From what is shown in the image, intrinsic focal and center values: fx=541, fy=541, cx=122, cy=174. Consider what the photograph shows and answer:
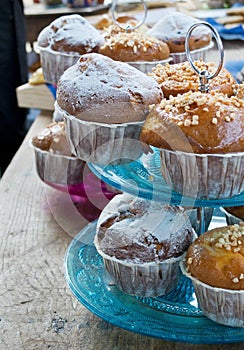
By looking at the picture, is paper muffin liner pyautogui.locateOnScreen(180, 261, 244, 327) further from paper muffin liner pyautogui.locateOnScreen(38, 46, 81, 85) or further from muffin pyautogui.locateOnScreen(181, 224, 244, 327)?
paper muffin liner pyautogui.locateOnScreen(38, 46, 81, 85)

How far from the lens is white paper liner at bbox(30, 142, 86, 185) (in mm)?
1294

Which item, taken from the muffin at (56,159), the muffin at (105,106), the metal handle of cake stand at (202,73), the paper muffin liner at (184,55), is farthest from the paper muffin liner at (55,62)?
the metal handle of cake stand at (202,73)

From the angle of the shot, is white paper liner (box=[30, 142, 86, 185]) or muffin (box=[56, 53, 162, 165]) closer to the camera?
muffin (box=[56, 53, 162, 165])

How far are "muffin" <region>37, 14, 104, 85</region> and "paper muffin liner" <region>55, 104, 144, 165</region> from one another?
0.37 meters

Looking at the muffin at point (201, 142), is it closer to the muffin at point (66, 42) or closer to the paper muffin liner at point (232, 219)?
the paper muffin liner at point (232, 219)

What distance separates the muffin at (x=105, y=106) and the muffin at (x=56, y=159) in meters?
Result: 0.37

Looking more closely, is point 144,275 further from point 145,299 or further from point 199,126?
point 199,126

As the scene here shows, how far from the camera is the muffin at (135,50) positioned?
44.8 inches

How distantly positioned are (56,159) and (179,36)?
424 mm

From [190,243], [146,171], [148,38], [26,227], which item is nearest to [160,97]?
[146,171]

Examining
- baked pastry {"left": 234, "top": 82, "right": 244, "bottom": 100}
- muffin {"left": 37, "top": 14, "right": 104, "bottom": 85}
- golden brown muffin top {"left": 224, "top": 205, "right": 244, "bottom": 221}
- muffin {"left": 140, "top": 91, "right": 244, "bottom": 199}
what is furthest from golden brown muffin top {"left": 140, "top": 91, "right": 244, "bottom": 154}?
muffin {"left": 37, "top": 14, "right": 104, "bottom": 85}

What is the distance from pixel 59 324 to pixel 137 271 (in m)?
0.17

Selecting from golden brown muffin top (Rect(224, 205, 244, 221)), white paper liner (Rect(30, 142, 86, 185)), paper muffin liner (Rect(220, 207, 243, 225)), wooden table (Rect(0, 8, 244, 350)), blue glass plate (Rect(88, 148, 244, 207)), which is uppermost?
blue glass plate (Rect(88, 148, 244, 207))

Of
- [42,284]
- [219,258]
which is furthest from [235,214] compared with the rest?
[42,284]
